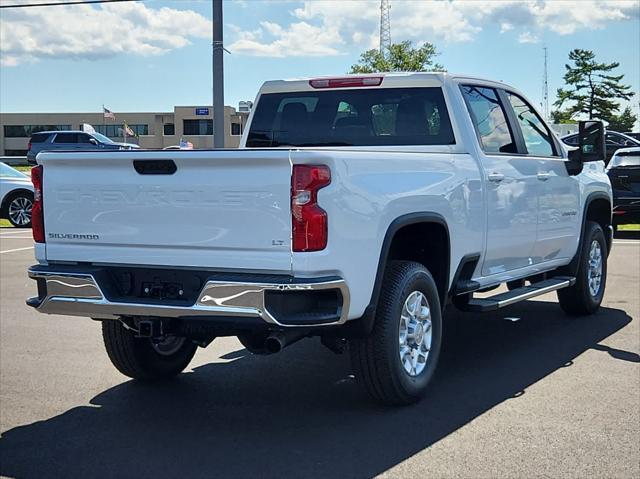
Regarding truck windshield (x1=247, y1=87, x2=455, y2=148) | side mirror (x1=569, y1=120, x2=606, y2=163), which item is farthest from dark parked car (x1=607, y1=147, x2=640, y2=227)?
truck windshield (x1=247, y1=87, x2=455, y2=148)

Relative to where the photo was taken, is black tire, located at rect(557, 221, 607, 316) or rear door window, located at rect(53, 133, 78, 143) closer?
black tire, located at rect(557, 221, 607, 316)

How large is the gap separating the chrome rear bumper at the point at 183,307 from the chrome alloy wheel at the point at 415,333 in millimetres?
814

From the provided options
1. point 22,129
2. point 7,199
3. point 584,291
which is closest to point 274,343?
point 584,291

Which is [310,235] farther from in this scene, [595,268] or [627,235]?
[627,235]

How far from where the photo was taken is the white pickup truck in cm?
446

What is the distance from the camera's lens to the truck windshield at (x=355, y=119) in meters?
6.35

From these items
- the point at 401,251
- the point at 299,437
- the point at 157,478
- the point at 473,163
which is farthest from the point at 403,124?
the point at 157,478

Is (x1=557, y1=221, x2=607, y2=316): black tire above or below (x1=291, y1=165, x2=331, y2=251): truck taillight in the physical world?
below

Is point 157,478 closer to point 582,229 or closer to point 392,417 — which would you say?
point 392,417

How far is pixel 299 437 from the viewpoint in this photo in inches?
187

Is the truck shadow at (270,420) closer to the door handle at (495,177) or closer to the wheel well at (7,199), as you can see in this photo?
the door handle at (495,177)

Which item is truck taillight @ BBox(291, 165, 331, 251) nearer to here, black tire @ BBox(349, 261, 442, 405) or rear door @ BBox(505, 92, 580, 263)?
black tire @ BBox(349, 261, 442, 405)

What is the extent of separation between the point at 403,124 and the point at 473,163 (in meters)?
0.71

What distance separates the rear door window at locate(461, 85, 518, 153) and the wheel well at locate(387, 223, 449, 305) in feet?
3.30
